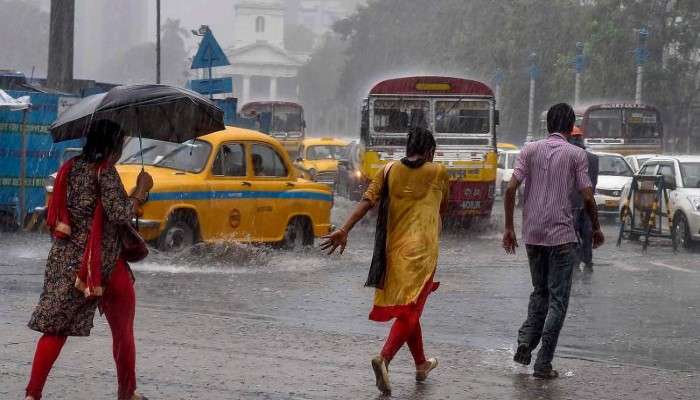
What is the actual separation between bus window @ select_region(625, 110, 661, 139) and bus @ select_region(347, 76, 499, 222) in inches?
597

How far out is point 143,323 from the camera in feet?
33.8

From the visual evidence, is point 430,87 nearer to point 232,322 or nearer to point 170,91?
point 232,322

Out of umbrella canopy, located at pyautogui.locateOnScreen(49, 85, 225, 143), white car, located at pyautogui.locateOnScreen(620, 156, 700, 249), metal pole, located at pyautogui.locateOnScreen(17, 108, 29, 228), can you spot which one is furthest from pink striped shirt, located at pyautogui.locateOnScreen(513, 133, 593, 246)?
metal pole, located at pyautogui.locateOnScreen(17, 108, 29, 228)

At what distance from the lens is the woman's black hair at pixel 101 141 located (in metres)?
6.52

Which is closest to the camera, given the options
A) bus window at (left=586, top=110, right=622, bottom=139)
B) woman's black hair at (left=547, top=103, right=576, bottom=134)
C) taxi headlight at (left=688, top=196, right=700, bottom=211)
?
woman's black hair at (left=547, top=103, right=576, bottom=134)

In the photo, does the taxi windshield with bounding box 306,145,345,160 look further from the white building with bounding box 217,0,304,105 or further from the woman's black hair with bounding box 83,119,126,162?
the white building with bounding box 217,0,304,105

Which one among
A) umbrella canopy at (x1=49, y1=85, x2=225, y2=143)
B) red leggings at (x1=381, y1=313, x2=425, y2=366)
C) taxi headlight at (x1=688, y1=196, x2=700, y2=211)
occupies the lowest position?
red leggings at (x1=381, y1=313, x2=425, y2=366)

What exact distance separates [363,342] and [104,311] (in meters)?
3.19

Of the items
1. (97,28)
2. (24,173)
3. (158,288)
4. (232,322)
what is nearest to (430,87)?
(24,173)

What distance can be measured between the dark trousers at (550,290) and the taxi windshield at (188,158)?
25.0ft

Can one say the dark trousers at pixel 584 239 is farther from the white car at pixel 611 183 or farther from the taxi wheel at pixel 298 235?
the white car at pixel 611 183

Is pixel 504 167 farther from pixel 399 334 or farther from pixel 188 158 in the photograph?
pixel 399 334

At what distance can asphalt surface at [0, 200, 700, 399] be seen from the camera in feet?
25.5

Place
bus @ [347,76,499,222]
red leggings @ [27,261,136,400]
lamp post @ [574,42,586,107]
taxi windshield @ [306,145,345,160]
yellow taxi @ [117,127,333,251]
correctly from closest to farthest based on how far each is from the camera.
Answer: red leggings @ [27,261,136,400] < yellow taxi @ [117,127,333,251] < bus @ [347,76,499,222] < taxi windshield @ [306,145,345,160] < lamp post @ [574,42,586,107]
